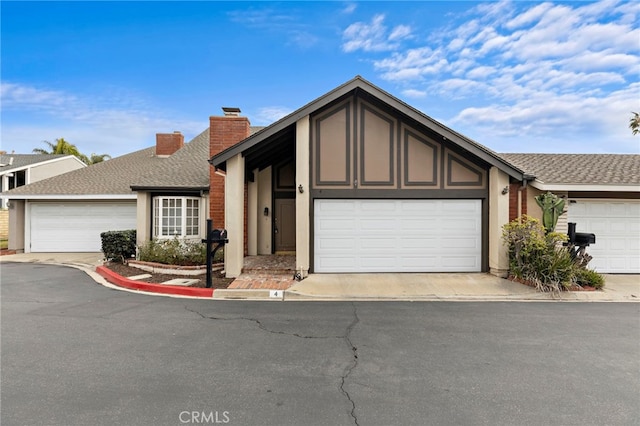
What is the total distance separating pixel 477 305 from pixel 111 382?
22.7 feet

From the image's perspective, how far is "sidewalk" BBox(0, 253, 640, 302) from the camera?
25.8 feet

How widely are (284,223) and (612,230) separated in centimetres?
1140

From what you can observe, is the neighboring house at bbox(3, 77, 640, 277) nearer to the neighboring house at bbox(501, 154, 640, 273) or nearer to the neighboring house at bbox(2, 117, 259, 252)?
the neighboring house at bbox(501, 154, 640, 273)

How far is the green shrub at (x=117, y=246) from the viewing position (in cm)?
1208

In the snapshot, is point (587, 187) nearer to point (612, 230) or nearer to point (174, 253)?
point (612, 230)

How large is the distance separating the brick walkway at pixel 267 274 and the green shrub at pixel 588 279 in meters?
7.70

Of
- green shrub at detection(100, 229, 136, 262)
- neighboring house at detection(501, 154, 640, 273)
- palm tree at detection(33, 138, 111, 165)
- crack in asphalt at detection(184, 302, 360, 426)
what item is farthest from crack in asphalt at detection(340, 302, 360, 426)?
palm tree at detection(33, 138, 111, 165)

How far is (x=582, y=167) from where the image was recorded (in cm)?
1157

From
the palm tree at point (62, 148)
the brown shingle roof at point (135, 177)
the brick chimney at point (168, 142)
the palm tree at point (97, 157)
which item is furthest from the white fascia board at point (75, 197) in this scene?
the palm tree at point (97, 157)

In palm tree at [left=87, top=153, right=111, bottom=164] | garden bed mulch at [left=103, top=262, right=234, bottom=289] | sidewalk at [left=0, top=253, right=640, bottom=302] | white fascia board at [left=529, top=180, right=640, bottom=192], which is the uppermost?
palm tree at [left=87, top=153, right=111, bottom=164]

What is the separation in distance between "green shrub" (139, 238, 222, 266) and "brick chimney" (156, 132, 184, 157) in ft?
31.2

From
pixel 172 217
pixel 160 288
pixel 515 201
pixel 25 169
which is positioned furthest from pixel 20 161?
pixel 515 201

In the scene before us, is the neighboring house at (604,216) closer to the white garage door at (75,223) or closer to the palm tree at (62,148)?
the white garage door at (75,223)

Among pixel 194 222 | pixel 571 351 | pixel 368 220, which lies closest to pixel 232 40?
pixel 194 222
